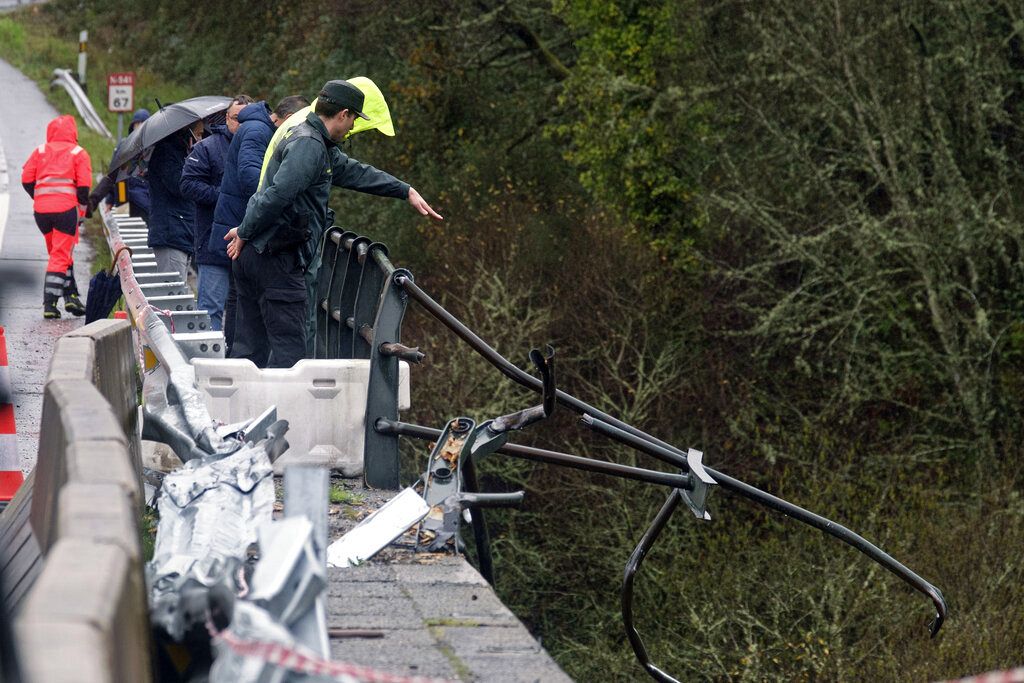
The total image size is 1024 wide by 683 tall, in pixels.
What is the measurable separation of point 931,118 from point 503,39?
8.53 meters

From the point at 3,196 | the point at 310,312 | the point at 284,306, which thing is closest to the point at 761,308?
the point at 3,196

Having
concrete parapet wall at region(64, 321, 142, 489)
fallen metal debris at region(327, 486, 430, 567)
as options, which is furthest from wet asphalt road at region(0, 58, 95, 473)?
fallen metal debris at region(327, 486, 430, 567)

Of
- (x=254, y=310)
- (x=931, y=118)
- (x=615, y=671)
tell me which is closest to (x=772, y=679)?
(x=615, y=671)

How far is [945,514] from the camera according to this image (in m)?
18.8

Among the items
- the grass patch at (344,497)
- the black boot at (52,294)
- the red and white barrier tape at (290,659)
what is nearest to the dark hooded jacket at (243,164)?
the grass patch at (344,497)

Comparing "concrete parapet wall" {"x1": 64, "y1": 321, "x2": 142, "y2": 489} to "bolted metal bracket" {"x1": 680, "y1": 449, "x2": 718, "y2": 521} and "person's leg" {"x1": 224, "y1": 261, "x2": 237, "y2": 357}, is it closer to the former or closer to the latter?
"bolted metal bracket" {"x1": 680, "y1": 449, "x2": 718, "y2": 521}

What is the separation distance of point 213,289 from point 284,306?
223cm

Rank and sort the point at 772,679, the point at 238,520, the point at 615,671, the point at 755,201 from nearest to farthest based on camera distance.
Result: the point at 238,520
the point at 772,679
the point at 615,671
the point at 755,201

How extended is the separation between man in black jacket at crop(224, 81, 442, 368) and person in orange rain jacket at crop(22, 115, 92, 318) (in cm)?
686

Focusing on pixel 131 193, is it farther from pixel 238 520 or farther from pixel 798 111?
pixel 238 520

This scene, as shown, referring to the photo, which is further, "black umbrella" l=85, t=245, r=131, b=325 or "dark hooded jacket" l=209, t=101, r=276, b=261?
"black umbrella" l=85, t=245, r=131, b=325

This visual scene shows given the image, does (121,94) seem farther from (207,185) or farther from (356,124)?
(356,124)

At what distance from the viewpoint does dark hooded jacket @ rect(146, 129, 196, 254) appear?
36.4 ft

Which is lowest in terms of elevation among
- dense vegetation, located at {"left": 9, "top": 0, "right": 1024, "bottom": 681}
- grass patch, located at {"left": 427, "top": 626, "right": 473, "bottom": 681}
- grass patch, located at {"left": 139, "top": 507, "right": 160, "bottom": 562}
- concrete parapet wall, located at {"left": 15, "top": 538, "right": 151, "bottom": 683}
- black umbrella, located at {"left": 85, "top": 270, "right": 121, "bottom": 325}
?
dense vegetation, located at {"left": 9, "top": 0, "right": 1024, "bottom": 681}
